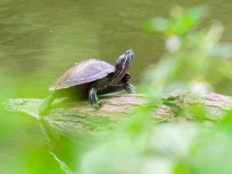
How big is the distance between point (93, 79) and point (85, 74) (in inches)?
3.0

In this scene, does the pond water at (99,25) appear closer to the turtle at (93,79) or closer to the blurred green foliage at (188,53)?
the turtle at (93,79)

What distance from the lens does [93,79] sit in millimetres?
2738

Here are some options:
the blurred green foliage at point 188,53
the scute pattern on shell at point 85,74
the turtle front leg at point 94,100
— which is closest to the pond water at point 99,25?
the scute pattern on shell at point 85,74

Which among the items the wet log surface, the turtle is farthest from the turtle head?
the wet log surface

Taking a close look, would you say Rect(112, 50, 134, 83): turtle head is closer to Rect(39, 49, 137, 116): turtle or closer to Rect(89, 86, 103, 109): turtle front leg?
Answer: Rect(39, 49, 137, 116): turtle

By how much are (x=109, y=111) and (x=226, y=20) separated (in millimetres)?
4542

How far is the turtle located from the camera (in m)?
2.75

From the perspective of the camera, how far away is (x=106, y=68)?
282 centimetres

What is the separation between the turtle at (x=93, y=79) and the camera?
2.75m

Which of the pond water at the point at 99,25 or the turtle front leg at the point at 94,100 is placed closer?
the turtle front leg at the point at 94,100

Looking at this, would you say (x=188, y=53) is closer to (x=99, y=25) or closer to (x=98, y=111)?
(x=98, y=111)

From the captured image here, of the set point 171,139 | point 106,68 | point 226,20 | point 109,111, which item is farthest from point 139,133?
point 226,20

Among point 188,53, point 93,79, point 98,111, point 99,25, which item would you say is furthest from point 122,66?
point 99,25

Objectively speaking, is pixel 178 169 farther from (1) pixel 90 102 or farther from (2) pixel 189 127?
(1) pixel 90 102
